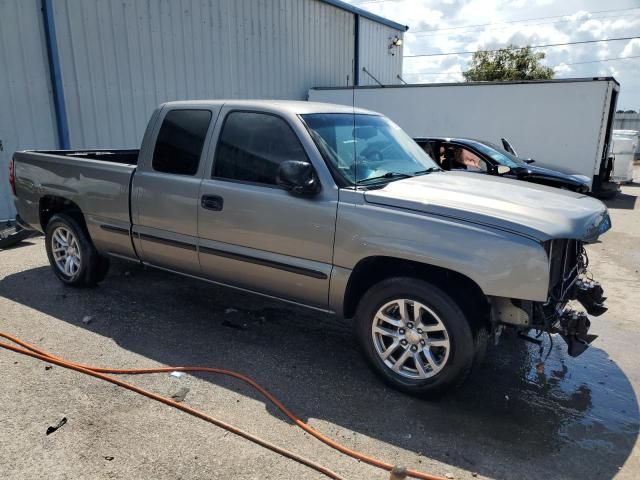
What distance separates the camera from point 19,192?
18.6 ft

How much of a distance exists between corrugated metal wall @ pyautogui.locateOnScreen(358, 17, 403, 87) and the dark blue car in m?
9.92

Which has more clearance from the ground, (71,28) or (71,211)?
(71,28)

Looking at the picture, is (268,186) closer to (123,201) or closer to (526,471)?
(123,201)

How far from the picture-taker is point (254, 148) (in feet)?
13.0

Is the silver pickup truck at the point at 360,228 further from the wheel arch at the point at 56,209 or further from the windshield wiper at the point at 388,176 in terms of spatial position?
the wheel arch at the point at 56,209

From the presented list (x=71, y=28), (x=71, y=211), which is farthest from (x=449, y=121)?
(x=71, y=211)

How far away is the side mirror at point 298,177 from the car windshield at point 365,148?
0.21 m

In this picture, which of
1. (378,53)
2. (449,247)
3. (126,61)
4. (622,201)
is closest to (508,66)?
(378,53)

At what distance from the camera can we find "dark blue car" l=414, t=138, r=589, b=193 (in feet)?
31.0

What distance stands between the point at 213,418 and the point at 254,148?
2.01 m

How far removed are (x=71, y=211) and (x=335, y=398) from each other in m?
3.60

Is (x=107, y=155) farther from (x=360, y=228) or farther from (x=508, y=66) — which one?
(x=508, y=66)

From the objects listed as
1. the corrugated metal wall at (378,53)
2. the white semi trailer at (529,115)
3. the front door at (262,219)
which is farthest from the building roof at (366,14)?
the front door at (262,219)

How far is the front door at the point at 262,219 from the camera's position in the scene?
3607mm
